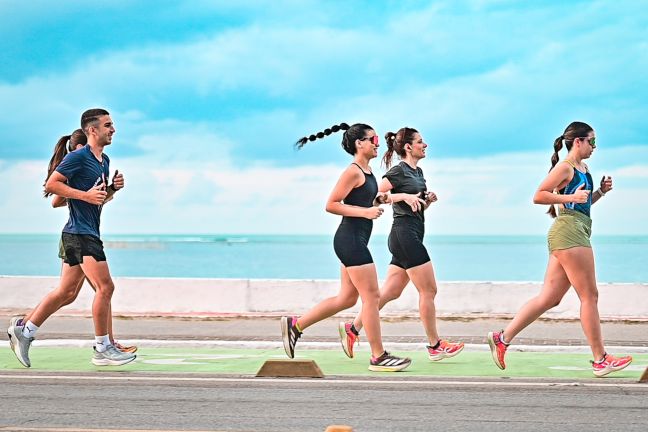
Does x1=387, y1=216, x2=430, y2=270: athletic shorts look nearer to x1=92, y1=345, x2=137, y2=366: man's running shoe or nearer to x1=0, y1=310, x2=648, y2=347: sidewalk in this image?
x1=0, y1=310, x2=648, y2=347: sidewalk

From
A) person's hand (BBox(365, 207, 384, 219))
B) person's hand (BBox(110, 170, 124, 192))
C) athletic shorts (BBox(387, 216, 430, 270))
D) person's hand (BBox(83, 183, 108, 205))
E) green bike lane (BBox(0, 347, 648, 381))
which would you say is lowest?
green bike lane (BBox(0, 347, 648, 381))

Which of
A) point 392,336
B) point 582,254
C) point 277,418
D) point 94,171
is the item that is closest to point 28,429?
point 277,418

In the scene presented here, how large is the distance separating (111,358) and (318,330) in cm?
431

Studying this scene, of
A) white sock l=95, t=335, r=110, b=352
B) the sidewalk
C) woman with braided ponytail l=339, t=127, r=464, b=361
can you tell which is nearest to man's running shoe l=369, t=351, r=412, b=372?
woman with braided ponytail l=339, t=127, r=464, b=361

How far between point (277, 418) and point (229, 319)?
805cm

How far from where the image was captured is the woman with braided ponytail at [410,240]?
10344 millimetres

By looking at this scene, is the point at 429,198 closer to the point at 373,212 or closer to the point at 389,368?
the point at 373,212

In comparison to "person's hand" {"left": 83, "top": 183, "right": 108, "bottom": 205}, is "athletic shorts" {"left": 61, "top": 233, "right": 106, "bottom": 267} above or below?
below

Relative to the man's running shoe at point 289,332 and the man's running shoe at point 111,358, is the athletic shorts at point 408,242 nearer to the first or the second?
the man's running shoe at point 289,332

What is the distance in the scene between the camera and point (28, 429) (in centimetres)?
676

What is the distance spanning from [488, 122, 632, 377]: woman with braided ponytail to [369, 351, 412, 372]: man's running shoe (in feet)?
2.48

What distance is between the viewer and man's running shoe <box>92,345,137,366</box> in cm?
1003

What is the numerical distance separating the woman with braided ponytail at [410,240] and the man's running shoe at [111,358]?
6.47 ft

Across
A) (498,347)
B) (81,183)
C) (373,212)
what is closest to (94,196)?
(81,183)
